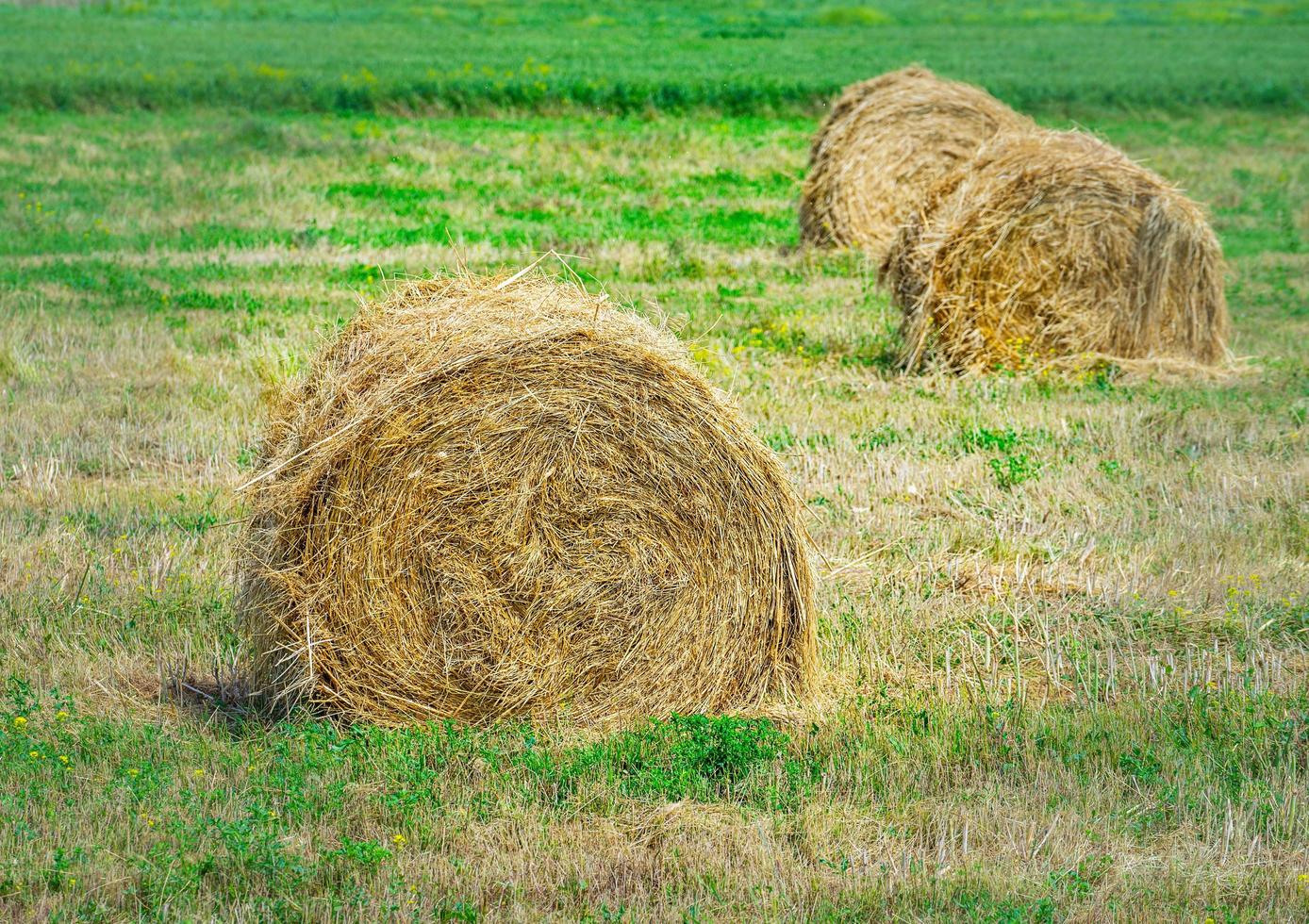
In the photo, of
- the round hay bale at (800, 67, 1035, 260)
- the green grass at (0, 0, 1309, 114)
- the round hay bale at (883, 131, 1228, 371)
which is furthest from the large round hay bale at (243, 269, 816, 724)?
the green grass at (0, 0, 1309, 114)

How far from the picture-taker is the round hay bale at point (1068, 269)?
10.8 metres

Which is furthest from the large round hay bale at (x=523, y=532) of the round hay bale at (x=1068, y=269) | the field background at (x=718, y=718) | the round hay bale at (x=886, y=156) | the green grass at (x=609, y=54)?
the green grass at (x=609, y=54)

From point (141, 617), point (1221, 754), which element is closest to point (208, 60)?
point (141, 617)

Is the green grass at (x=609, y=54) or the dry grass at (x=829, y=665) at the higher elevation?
the green grass at (x=609, y=54)

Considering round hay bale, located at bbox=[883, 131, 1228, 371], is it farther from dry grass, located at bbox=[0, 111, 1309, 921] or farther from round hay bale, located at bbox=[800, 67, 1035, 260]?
round hay bale, located at bbox=[800, 67, 1035, 260]

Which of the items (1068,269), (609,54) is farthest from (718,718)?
(609,54)

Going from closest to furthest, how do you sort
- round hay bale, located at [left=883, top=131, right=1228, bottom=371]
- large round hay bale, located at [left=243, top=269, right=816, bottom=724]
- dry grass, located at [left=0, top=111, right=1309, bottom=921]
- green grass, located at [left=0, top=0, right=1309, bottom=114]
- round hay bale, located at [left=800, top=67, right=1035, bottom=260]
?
dry grass, located at [left=0, top=111, right=1309, bottom=921] → large round hay bale, located at [left=243, top=269, right=816, bottom=724] → round hay bale, located at [left=883, top=131, right=1228, bottom=371] → round hay bale, located at [left=800, top=67, right=1035, bottom=260] → green grass, located at [left=0, top=0, right=1309, bottom=114]

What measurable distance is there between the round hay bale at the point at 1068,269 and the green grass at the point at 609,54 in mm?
17948

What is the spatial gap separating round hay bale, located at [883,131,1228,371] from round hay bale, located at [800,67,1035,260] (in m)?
4.36

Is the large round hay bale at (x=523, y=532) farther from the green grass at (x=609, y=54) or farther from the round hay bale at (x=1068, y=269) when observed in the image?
the green grass at (x=609, y=54)

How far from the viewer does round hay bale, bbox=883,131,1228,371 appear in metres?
10.8

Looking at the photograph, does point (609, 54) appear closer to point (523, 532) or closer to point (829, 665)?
point (829, 665)

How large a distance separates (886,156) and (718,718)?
11486mm

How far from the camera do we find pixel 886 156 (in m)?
15.5
